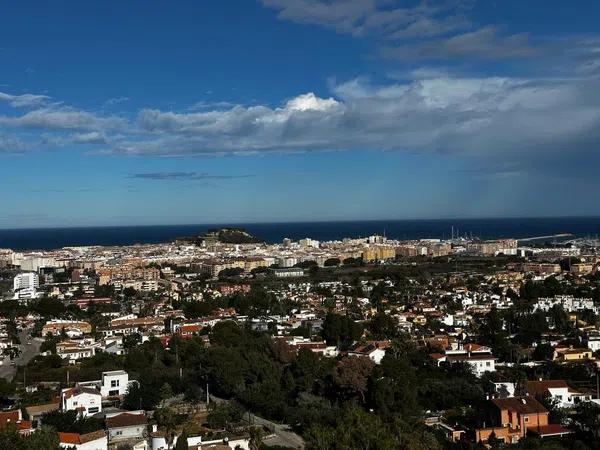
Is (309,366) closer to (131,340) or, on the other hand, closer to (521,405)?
(521,405)

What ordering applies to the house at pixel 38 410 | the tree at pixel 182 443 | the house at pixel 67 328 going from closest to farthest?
the tree at pixel 182 443 < the house at pixel 38 410 < the house at pixel 67 328

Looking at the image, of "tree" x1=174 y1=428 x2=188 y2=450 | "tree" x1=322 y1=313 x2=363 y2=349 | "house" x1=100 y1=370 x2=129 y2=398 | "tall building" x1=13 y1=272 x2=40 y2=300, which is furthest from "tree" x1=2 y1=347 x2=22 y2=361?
"tall building" x1=13 y1=272 x2=40 y2=300

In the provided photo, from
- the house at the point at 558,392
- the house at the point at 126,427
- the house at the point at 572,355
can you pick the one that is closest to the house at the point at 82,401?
the house at the point at 126,427

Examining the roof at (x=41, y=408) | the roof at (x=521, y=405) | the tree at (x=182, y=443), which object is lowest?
the roof at (x=41, y=408)

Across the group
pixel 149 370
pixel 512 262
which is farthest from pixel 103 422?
pixel 512 262

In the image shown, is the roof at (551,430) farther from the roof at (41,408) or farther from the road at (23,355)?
the road at (23,355)

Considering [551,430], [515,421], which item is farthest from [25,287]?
[551,430]
